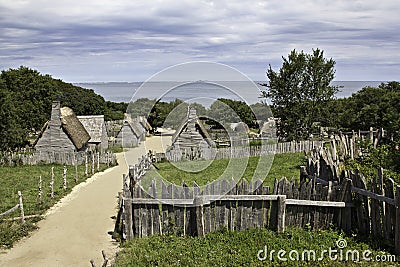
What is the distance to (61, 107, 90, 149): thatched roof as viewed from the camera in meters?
32.9

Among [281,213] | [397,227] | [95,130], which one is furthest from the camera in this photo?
[95,130]

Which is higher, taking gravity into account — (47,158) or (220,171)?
(47,158)

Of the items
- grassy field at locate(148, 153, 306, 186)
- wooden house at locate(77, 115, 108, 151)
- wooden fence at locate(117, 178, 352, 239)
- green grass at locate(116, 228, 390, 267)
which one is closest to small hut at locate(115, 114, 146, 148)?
wooden house at locate(77, 115, 108, 151)

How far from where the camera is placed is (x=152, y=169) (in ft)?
75.9

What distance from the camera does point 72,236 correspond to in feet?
39.9

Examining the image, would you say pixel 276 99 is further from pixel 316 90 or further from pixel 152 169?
pixel 152 169

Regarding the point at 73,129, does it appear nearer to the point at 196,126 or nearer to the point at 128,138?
the point at 128,138

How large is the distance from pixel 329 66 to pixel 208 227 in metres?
30.8

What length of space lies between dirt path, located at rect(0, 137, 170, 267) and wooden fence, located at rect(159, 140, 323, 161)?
31.4 feet

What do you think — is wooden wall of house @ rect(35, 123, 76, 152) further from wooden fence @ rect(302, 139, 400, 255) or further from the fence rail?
wooden fence @ rect(302, 139, 400, 255)

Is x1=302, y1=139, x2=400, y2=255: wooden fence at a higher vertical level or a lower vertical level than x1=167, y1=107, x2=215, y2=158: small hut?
lower

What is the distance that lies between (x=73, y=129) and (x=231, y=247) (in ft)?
89.5

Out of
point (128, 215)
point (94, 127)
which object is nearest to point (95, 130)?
point (94, 127)
